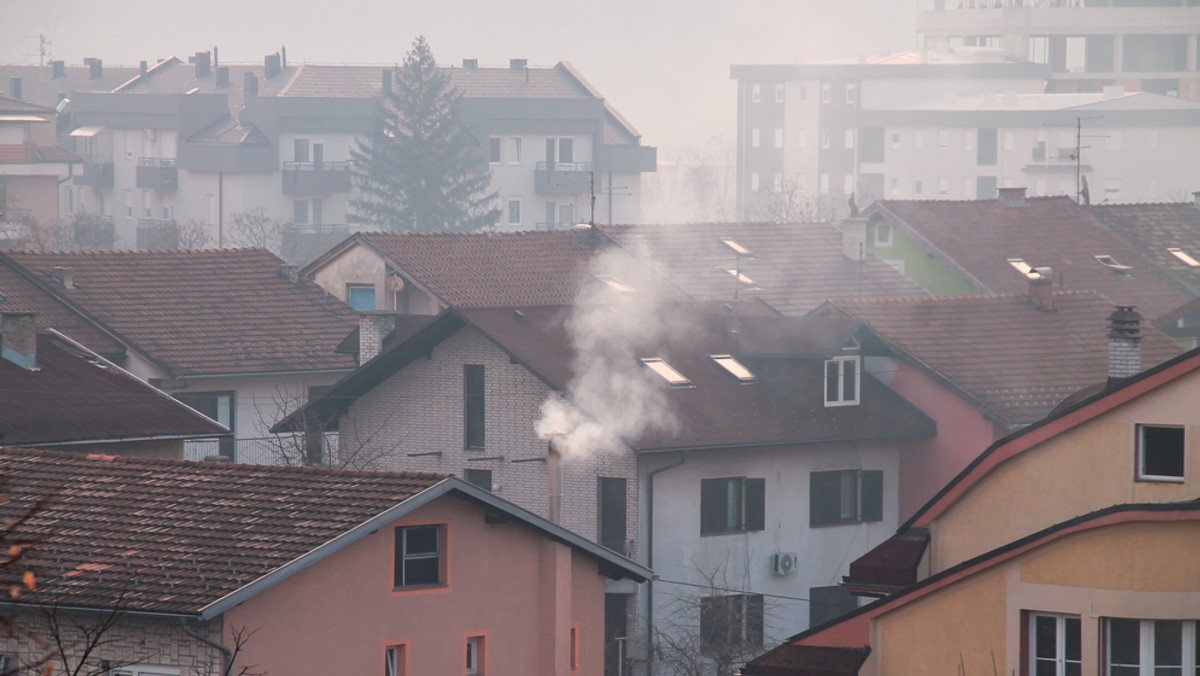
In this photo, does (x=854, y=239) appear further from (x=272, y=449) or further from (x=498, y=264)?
(x=272, y=449)

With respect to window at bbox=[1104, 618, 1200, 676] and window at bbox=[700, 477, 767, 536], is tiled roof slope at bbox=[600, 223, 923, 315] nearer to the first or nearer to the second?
window at bbox=[700, 477, 767, 536]

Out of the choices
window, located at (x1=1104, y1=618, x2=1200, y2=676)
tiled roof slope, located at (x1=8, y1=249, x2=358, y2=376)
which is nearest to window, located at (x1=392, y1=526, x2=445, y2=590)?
window, located at (x1=1104, y1=618, x2=1200, y2=676)

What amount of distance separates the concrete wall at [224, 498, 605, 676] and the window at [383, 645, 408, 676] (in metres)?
0.04

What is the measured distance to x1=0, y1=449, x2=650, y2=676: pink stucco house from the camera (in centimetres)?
1905

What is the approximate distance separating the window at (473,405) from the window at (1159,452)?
17.8 metres

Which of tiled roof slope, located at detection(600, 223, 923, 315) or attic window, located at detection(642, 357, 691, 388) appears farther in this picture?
tiled roof slope, located at detection(600, 223, 923, 315)

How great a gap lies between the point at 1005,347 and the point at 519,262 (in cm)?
1174

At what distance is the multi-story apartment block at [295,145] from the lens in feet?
328

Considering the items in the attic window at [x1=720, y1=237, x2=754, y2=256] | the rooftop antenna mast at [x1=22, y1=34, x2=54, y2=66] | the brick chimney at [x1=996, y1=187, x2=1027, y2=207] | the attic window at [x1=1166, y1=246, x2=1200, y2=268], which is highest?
the rooftop antenna mast at [x1=22, y1=34, x2=54, y2=66]

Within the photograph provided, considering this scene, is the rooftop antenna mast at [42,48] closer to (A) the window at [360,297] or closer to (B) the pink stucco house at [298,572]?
(A) the window at [360,297]

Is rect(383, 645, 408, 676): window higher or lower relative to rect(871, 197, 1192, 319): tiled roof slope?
lower

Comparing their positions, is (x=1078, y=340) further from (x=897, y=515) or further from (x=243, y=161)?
(x=243, y=161)

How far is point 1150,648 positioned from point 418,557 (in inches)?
290

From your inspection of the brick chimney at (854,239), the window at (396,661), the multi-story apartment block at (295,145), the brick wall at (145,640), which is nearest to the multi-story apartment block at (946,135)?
the multi-story apartment block at (295,145)
